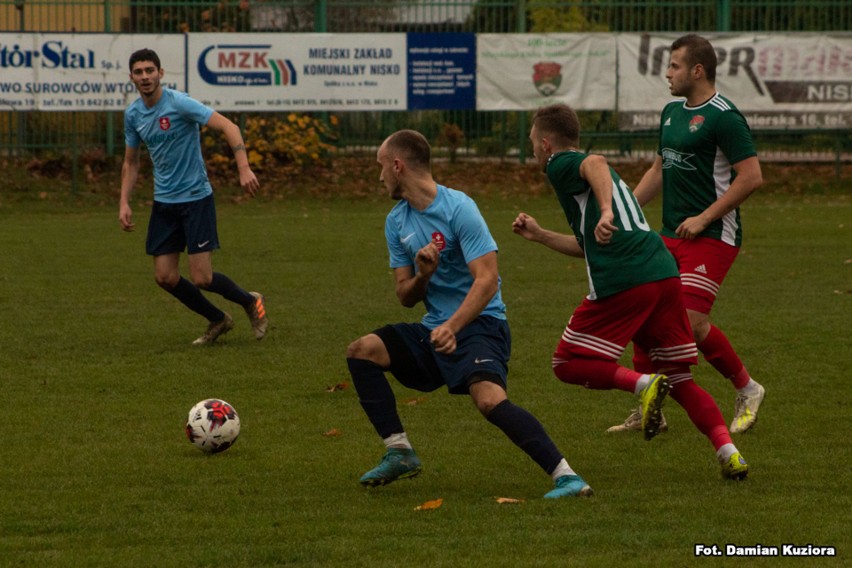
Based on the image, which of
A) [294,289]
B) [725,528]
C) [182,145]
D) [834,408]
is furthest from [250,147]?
[725,528]

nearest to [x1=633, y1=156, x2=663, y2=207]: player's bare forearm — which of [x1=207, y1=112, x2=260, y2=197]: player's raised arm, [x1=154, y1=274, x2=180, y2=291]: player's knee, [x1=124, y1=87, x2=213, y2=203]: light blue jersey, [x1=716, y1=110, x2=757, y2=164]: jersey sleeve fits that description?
[x1=716, y1=110, x2=757, y2=164]: jersey sleeve

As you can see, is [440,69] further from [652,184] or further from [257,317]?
[652,184]

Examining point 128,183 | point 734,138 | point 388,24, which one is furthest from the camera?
point 388,24

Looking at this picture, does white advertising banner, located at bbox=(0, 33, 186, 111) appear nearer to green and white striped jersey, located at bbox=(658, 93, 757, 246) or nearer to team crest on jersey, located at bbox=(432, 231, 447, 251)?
green and white striped jersey, located at bbox=(658, 93, 757, 246)

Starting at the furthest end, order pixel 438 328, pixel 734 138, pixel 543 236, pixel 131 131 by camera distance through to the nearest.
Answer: pixel 131 131
pixel 734 138
pixel 543 236
pixel 438 328

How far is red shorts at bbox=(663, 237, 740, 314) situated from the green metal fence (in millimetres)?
16137

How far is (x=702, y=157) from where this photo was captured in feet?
22.9

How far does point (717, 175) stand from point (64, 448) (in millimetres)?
3511

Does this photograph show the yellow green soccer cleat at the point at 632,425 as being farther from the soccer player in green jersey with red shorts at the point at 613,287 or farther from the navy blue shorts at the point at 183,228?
the navy blue shorts at the point at 183,228

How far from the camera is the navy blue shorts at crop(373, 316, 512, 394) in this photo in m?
5.74

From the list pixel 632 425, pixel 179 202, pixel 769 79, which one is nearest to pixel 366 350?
pixel 632 425

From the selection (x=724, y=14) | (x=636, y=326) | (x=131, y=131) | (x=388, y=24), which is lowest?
(x=636, y=326)

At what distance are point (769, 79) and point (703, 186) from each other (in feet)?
54.0

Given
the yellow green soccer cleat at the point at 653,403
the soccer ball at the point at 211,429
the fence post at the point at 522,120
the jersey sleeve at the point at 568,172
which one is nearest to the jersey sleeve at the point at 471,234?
the jersey sleeve at the point at 568,172
